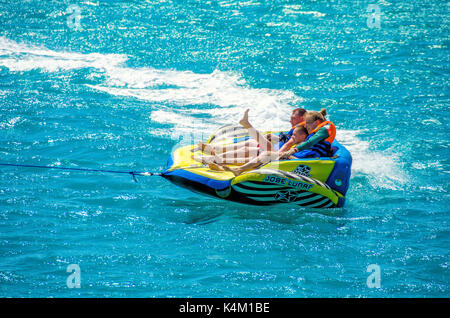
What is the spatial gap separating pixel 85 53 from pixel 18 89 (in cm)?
211

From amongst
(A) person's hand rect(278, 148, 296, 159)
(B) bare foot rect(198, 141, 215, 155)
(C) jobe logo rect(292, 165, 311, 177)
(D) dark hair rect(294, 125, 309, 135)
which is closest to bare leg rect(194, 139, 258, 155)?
(B) bare foot rect(198, 141, 215, 155)

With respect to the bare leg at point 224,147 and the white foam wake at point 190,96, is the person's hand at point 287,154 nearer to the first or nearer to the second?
the bare leg at point 224,147

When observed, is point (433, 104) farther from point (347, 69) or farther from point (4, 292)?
point (4, 292)

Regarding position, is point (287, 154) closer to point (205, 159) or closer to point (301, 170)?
point (301, 170)

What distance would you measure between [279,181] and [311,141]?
0.62 meters

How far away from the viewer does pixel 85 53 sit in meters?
11.2

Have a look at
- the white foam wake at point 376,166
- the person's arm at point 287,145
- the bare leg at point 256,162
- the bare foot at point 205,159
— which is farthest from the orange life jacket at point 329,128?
the bare foot at point 205,159

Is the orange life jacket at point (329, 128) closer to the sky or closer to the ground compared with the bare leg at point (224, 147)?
closer to the sky

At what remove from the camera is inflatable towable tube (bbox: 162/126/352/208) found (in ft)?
19.2

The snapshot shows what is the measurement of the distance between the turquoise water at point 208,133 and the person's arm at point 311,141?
66 cm

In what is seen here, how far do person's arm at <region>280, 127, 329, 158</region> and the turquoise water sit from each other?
0.66 metres

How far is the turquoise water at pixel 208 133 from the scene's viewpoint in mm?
4863

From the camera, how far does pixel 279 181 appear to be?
19.2ft
